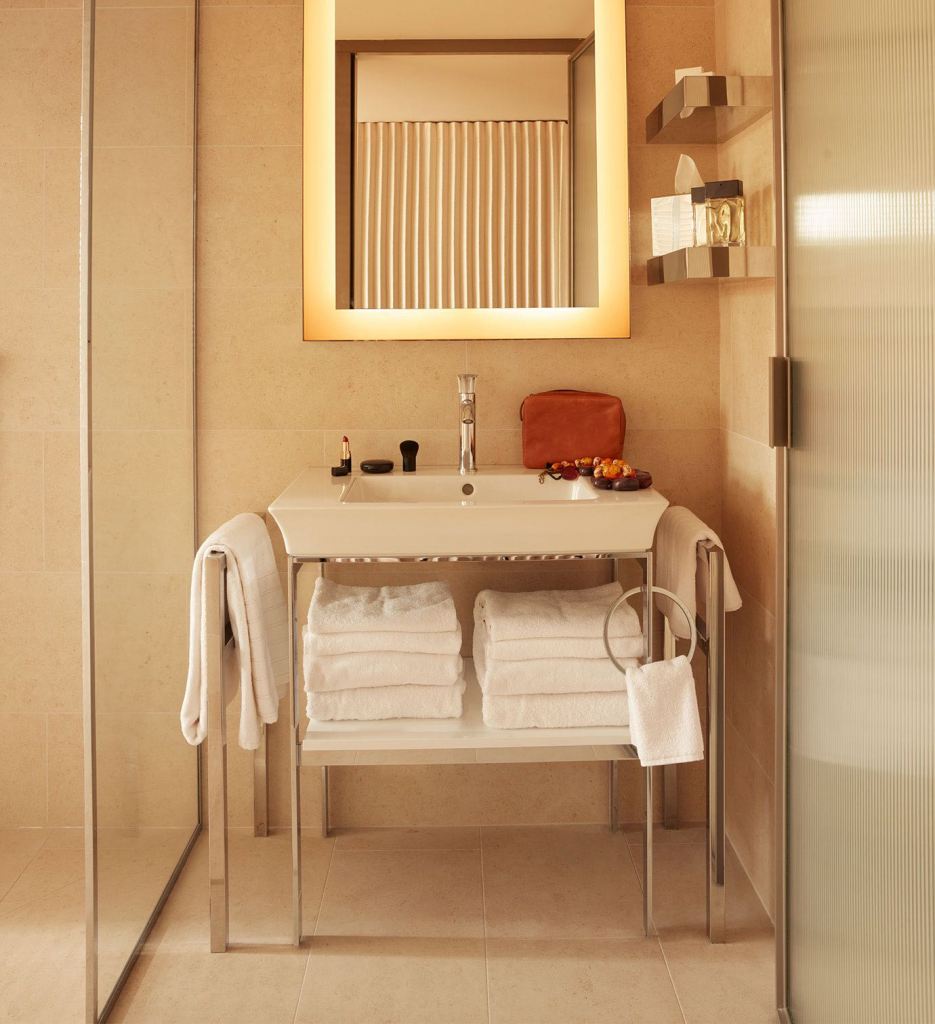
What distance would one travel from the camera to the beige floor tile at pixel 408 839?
2.83 m

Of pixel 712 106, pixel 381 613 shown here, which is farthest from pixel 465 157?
pixel 381 613

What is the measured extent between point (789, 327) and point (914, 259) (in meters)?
0.59

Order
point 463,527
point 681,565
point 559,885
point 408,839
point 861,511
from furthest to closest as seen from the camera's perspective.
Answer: point 408,839 → point 559,885 → point 681,565 → point 463,527 → point 861,511

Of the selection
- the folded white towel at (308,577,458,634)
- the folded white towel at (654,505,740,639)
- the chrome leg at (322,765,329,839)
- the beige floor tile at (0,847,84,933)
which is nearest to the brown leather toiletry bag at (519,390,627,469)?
the folded white towel at (654,505,740,639)

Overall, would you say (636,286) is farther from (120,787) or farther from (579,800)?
(120,787)

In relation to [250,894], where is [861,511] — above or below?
above

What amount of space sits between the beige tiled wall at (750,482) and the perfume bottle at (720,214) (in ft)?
0.13

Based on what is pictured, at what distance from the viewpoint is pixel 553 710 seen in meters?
2.30

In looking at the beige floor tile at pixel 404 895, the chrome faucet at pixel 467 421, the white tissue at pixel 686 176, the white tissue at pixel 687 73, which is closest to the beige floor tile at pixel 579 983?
the beige floor tile at pixel 404 895

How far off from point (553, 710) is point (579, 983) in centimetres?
54

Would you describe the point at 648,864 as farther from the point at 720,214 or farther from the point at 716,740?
the point at 720,214

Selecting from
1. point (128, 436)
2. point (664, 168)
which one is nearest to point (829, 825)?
point (128, 436)

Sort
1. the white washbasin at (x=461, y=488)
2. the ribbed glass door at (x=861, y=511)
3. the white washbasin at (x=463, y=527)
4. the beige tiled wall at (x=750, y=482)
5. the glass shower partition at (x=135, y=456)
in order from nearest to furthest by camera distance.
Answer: the ribbed glass door at (x=861, y=511)
the glass shower partition at (x=135, y=456)
the white washbasin at (x=463, y=527)
the beige tiled wall at (x=750, y=482)
the white washbasin at (x=461, y=488)

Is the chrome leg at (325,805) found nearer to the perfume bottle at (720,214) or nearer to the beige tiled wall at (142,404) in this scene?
the beige tiled wall at (142,404)
